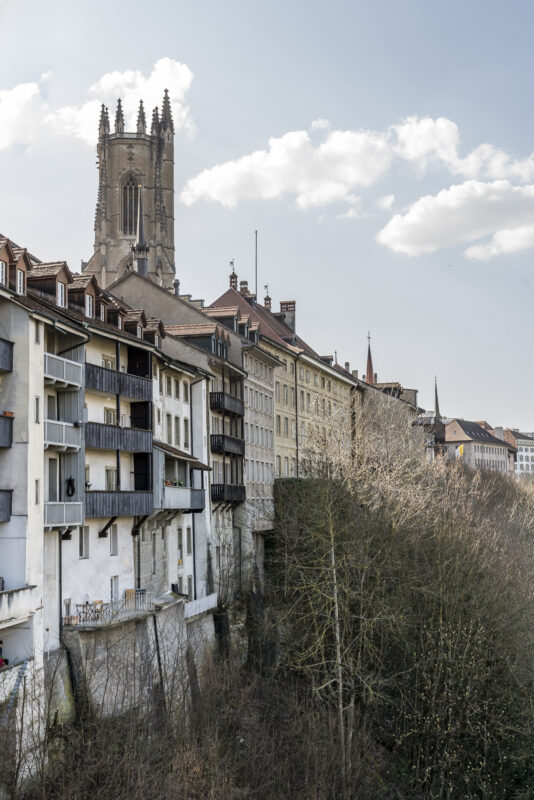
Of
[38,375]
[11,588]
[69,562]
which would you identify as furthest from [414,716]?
[38,375]

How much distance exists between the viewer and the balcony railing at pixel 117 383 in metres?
34.0

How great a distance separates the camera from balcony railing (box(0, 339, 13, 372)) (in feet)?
89.7

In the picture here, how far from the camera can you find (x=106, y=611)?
106 ft

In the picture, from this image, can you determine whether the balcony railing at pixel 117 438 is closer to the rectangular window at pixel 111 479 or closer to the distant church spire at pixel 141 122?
the rectangular window at pixel 111 479

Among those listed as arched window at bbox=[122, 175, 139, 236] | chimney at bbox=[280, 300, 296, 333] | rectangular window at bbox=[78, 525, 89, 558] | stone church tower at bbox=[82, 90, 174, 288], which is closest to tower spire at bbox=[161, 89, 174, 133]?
stone church tower at bbox=[82, 90, 174, 288]

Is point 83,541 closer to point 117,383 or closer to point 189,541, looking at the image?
point 117,383

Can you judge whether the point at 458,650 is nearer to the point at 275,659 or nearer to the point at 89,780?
the point at 275,659

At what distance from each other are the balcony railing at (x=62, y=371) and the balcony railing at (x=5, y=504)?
3959 millimetres

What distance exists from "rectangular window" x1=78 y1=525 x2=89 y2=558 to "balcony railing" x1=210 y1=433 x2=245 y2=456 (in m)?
16.6

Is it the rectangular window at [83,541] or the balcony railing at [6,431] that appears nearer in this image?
the balcony railing at [6,431]

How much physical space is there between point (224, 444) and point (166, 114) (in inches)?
4568

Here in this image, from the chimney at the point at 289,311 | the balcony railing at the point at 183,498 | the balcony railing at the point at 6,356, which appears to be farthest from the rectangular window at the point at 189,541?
the chimney at the point at 289,311

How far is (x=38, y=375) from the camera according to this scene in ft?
93.9

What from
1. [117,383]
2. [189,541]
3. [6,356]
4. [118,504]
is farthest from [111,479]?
[189,541]
